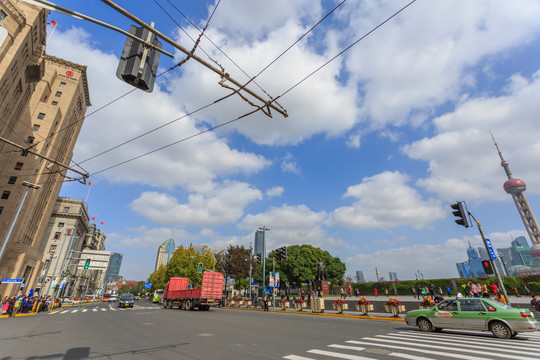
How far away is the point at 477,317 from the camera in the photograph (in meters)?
10.0

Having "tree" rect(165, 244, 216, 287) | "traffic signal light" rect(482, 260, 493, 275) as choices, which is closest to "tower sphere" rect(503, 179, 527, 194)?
"tree" rect(165, 244, 216, 287)

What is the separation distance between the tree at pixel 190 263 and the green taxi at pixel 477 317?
39692 mm

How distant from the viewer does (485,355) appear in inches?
263

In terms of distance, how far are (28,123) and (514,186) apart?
8648 inches

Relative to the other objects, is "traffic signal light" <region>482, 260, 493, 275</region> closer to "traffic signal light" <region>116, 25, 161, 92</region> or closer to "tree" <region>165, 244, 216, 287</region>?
"traffic signal light" <region>116, 25, 161, 92</region>

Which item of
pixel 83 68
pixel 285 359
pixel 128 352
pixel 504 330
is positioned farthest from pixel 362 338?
pixel 83 68

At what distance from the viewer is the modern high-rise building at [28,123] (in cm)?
3059

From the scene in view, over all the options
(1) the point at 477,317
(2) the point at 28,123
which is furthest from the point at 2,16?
(1) the point at 477,317

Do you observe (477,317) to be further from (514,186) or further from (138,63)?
(514,186)

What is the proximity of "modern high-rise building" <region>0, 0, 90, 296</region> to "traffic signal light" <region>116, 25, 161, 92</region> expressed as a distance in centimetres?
2186

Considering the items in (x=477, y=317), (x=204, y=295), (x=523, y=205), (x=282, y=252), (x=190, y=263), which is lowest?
(x=477, y=317)

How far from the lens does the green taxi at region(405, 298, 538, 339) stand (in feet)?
30.1

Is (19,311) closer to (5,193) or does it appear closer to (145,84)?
(5,193)

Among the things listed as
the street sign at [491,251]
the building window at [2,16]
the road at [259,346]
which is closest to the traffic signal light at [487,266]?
the street sign at [491,251]
